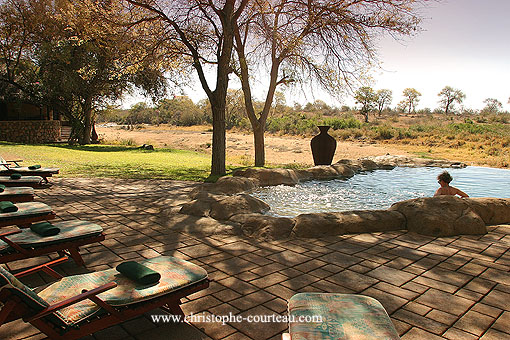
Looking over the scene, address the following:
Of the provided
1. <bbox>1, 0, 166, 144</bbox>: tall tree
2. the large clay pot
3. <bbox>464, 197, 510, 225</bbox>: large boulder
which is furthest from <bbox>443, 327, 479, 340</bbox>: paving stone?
<bbox>1, 0, 166, 144</bbox>: tall tree

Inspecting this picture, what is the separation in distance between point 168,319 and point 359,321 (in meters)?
1.36

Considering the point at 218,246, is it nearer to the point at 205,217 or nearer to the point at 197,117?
the point at 205,217

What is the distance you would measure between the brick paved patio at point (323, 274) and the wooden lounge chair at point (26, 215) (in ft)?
1.79

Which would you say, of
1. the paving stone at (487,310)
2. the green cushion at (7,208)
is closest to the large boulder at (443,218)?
the paving stone at (487,310)

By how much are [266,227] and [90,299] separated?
106 inches

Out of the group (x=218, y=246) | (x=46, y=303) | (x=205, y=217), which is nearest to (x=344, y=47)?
(x=205, y=217)

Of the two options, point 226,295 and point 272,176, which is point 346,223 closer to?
point 226,295

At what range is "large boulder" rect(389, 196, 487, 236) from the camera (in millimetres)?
4684

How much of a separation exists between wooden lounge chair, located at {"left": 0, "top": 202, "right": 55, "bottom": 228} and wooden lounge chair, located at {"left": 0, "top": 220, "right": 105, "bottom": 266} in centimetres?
55

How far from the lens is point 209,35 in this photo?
1110 centimetres

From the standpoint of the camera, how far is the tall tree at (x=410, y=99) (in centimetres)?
6159

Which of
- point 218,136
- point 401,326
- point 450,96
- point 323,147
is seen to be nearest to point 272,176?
point 218,136

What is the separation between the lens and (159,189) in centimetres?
781

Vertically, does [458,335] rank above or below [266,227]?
below
